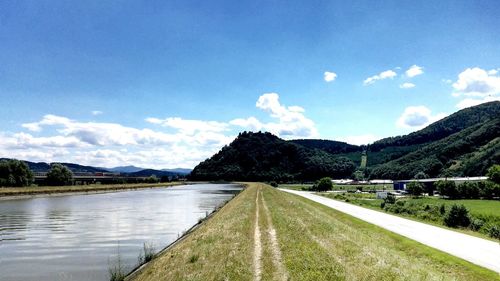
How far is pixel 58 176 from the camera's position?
13425cm

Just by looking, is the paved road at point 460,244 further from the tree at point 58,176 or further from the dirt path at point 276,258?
the tree at point 58,176

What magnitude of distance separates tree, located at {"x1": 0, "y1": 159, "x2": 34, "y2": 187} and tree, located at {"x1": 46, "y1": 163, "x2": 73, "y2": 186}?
58.4ft

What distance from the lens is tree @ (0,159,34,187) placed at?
10619 centimetres

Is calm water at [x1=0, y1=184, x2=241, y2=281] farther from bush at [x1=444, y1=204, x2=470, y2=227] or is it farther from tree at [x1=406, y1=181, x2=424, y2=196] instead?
tree at [x1=406, y1=181, x2=424, y2=196]

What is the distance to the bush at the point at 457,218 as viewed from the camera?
4012cm

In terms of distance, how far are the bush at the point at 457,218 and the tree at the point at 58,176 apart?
124 meters

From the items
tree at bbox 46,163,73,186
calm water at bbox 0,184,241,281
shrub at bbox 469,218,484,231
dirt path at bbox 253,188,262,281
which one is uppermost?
tree at bbox 46,163,73,186

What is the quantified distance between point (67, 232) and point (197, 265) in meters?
18.8

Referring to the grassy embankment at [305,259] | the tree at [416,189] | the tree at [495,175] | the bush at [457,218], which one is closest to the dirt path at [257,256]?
the grassy embankment at [305,259]

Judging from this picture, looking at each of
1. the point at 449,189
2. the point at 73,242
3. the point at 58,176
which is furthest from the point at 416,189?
the point at 58,176

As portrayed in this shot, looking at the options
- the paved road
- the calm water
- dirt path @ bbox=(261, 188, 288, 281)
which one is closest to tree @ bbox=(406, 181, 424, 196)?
the paved road

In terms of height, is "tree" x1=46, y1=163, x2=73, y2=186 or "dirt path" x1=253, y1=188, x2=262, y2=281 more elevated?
"tree" x1=46, y1=163, x2=73, y2=186

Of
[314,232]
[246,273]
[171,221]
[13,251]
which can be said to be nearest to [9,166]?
[171,221]

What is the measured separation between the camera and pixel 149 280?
680 inches
